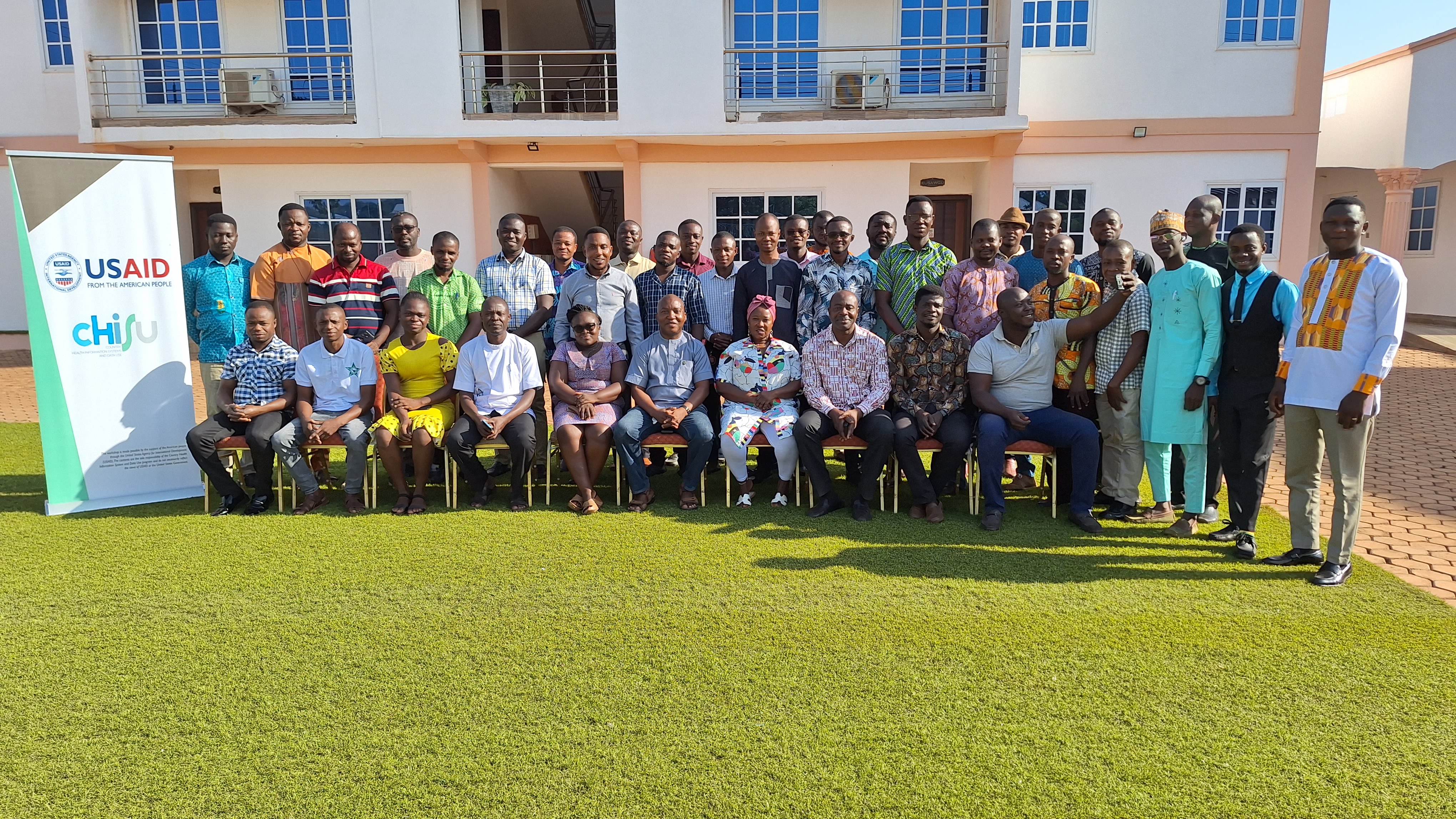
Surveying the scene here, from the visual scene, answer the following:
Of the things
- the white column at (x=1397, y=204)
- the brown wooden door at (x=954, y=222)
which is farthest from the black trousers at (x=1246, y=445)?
the white column at (x=1397, y=204)

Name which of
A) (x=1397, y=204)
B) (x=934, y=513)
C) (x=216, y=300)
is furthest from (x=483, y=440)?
(x=1397, y=204)

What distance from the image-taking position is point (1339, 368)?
446cm

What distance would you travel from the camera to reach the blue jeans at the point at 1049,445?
5559 millimetres

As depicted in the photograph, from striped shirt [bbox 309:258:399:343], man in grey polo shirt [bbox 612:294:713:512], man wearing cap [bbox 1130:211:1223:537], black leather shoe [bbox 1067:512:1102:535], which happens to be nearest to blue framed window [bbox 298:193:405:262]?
striped shirt [bbox 309:258:399:343]

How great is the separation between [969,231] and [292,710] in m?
13.1

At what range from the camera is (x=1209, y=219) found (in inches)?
212

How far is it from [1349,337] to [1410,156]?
17.9 meters

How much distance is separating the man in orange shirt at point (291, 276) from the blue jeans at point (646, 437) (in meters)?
2.63

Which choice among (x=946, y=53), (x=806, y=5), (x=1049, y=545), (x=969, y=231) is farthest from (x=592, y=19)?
(x=1049, y=545)

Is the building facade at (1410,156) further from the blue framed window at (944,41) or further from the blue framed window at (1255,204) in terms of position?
the blue framed window at (944,41)

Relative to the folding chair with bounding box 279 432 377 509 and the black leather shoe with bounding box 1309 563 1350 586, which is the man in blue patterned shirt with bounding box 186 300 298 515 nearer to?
the folding chair with bounding box 279 432 377 509

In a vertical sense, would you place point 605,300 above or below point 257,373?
above

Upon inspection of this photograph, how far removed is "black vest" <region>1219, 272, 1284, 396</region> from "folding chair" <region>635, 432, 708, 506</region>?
3.35 m

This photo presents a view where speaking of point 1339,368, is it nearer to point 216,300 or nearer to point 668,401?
point 668,401
